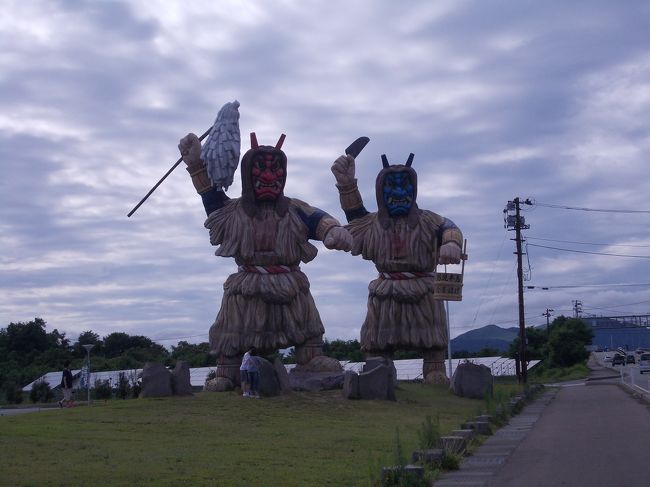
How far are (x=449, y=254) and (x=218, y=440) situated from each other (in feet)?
32.9

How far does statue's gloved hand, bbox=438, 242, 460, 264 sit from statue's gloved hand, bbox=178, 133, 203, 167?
20.8 ft

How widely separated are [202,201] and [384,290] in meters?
5.22

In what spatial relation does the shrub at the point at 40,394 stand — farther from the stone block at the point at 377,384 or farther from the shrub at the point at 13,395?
the stone block at the point at 377,384

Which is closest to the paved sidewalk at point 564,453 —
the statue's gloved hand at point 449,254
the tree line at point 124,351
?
the statue's gloved hand at point 449,254

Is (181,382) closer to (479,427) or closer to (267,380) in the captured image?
(267,380)

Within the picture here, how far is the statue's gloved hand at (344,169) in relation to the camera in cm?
2425

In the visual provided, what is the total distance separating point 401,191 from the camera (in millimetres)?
23562

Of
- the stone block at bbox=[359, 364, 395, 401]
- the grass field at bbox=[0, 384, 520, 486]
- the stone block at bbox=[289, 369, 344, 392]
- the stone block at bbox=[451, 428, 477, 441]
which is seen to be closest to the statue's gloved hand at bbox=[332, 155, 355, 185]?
the stone block at bbox=[289, 369, 344, 392]

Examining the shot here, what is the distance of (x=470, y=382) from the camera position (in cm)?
2333

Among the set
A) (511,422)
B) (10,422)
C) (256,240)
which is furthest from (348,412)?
(10,422)

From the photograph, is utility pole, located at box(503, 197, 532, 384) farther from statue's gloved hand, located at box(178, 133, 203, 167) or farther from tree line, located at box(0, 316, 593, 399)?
statue's gloved hand, located at box(178, 133, 203, 167)

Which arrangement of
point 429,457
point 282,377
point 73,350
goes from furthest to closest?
point 73,350 → point 282,377 → point 429,457

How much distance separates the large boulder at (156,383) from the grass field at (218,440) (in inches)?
30.6

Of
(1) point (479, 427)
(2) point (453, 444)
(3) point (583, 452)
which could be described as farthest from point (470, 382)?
(2) point (453, 444)
